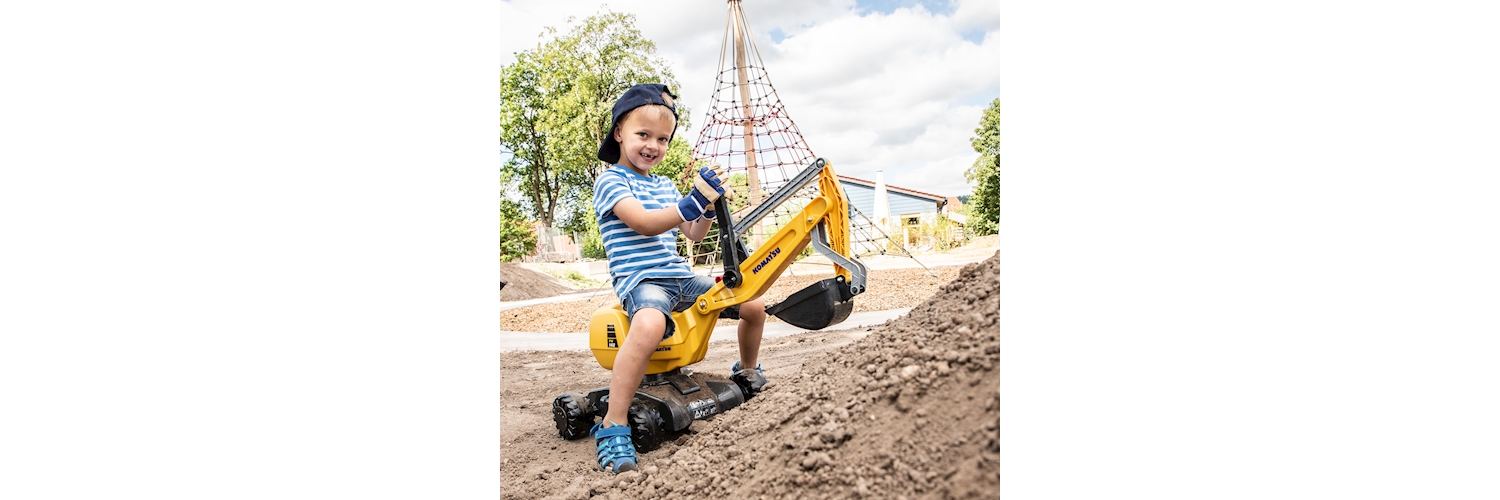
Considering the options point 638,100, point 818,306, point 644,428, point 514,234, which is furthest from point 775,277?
point 514,234

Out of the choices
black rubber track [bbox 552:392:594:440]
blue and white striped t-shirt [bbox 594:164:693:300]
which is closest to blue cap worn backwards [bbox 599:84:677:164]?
blue and white striped t-shirt [bbox 594:164:693:300]

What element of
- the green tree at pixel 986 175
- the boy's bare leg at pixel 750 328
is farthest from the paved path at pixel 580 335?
the boy's bare leg at pixel 750 328

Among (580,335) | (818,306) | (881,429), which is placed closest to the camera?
(881,429)

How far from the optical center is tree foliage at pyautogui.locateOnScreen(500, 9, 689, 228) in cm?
344

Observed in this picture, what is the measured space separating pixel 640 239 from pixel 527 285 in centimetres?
361

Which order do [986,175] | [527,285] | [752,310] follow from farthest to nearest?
[527,285], [986,175], [752,310]

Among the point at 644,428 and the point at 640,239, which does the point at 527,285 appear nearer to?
the point at 640,239

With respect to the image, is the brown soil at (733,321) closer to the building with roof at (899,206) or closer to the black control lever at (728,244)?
the building with roof at (899,206)

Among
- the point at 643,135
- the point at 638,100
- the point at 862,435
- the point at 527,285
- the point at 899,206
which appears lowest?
the point at 862,435

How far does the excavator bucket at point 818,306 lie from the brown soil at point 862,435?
0.21 m

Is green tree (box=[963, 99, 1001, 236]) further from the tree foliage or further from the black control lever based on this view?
the tree foliage

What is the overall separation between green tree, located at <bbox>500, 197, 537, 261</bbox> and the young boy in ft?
5.73

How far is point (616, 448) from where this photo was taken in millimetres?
1921

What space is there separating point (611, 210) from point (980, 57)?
1283 millimetres
